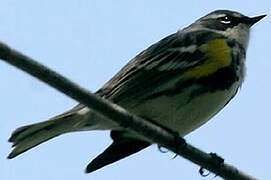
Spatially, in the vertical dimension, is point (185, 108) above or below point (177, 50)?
below

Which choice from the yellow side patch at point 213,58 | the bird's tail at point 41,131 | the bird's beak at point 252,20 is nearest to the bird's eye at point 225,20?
the bird's beak at point 252,20

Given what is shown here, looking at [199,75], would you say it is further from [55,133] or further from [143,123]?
[143,123]

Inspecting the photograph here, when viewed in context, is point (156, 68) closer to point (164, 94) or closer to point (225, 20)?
point (164, 94)

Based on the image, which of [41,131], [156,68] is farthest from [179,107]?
[41,131]

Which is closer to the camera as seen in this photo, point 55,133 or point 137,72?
point 55,133

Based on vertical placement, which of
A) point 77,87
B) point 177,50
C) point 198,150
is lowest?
point 198,150

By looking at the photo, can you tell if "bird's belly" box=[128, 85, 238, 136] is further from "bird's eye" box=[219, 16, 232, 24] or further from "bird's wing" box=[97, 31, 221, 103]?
"bird's eye" box=[219, 16, 232, 24]

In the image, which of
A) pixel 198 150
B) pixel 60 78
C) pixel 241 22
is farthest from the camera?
pixel 241 22

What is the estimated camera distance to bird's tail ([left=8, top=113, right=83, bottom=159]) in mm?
5972

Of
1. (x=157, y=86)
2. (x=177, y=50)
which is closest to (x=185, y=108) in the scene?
(x=157, y=86)

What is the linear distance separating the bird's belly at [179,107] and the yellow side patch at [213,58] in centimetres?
24

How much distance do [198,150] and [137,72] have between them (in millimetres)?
2578

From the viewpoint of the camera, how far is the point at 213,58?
7.26 m

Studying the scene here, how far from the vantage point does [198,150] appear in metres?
4.80
